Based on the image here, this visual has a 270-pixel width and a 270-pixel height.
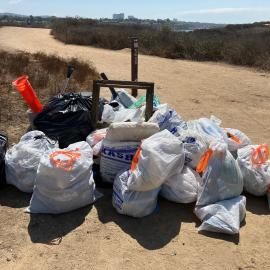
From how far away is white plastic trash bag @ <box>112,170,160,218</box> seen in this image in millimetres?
3566

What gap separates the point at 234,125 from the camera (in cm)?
664

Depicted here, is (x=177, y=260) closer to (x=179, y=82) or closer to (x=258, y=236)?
(x=258, y=236)

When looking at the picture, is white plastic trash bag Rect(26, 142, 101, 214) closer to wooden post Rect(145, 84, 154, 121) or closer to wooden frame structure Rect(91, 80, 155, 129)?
wooden frame structure Rect(91, 80, 155, 129)

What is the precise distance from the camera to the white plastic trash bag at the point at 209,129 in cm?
445

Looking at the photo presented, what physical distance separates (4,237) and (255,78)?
9.75 m

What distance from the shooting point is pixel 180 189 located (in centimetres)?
377

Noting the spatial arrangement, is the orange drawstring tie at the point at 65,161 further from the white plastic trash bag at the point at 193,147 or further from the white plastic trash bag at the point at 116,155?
the white plastic trash bag at the point at 193,147

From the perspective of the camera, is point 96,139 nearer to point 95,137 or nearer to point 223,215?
point 95,137

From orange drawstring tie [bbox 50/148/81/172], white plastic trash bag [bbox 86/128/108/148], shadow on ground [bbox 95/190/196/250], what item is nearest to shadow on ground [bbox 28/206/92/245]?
shadow on ground [bbox 95/190/196/250]

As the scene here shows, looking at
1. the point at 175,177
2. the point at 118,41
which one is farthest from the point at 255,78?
the point at 118,41

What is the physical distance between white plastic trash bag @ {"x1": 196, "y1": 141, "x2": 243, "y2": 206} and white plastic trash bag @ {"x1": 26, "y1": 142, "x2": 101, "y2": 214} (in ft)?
3.33

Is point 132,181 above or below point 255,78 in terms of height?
above

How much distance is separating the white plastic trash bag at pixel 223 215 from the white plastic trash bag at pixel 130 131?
878 millimetres

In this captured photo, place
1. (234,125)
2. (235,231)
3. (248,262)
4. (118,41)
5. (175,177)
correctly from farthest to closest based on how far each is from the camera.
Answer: (118,41), (234,125), (175,177), (235,231), (248,262)
